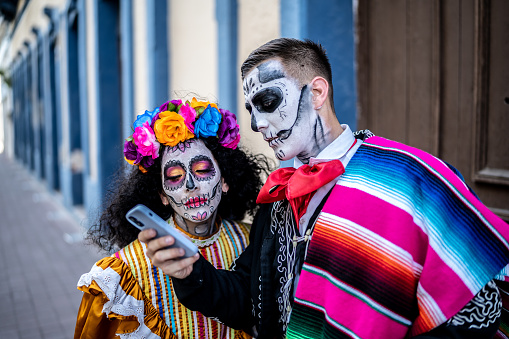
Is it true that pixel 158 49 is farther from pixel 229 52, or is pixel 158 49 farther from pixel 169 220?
pixel 169 220

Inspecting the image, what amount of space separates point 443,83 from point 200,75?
2.45m

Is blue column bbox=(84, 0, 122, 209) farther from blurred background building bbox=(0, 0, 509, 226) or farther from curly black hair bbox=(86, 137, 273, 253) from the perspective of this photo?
curly black hair bbox=(86, 137, 273, 253)

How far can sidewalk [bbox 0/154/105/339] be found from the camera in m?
4.43

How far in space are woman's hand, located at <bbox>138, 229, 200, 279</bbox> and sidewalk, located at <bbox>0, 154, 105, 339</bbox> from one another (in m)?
3.20

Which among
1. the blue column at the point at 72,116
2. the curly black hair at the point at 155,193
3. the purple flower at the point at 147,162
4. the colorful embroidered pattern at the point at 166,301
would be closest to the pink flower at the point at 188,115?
the curly black hair at the point at 155,193

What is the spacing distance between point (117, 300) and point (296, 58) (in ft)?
3.97

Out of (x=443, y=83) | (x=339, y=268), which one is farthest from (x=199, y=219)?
(x=443, y=83)

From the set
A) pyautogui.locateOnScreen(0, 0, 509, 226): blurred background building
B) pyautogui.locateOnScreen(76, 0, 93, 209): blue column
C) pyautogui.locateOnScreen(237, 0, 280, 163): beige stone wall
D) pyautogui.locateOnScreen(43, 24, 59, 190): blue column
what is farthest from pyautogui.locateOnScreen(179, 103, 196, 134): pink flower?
pyautogui.locateOnScreen(43, 24, 59, 190): blue column

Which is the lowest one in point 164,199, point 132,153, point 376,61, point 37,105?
point 164,199

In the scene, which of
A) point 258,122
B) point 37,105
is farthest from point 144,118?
point 37,105

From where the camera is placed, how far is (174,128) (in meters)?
1.98

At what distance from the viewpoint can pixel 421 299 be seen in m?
1.32

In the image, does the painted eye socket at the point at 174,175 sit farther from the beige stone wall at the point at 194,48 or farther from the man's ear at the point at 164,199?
the beige stone wall at the point at 194,48

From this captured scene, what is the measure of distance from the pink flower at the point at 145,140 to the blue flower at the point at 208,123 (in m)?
0.19
